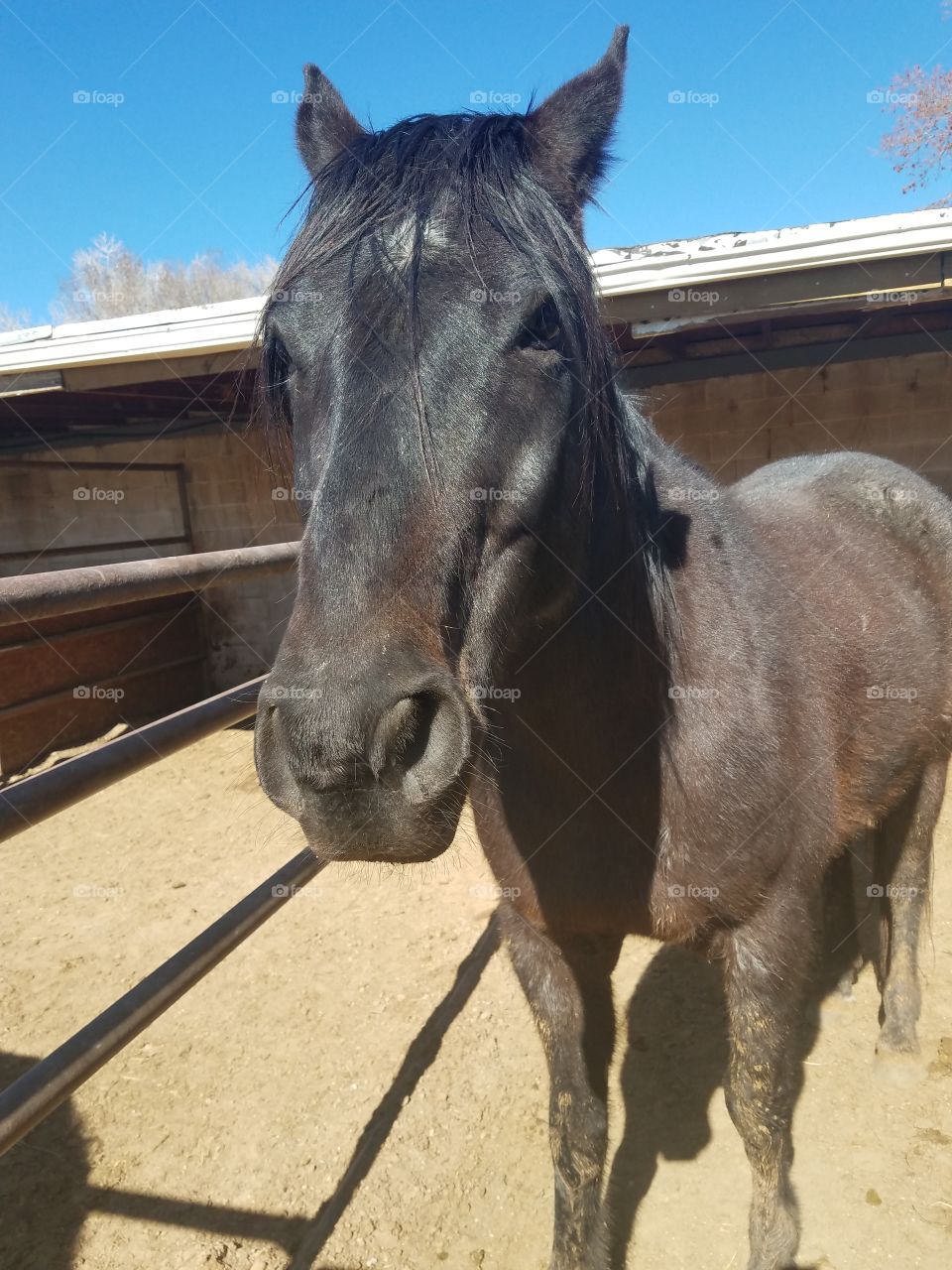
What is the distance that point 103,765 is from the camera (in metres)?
1.49

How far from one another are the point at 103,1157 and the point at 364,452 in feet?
9.17

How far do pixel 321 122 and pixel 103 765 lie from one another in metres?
1.58

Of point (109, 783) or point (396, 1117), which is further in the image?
point (396, 1117)

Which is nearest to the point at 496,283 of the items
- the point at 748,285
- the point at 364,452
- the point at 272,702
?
the point at 364,452

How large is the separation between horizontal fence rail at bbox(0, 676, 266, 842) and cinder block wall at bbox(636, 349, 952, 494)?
588 centimetres

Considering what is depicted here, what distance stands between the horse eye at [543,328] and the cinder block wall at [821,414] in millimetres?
5826

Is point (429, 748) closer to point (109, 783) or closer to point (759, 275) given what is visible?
point (109, 783)

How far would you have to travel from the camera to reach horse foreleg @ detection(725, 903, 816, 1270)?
6.35 ft

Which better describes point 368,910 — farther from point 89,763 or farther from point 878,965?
point 89,763

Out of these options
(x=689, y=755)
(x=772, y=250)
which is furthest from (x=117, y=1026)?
(x=772, y=250)

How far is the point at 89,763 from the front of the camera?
1459 mm

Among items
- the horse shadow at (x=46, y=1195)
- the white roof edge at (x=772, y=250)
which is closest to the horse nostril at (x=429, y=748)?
the horse shadow at (x=46, y=1195)

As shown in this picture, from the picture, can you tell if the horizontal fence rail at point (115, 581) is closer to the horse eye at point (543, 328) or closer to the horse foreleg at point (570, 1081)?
the horse eye at point (543, 328)

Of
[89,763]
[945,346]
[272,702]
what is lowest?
[89,763]
